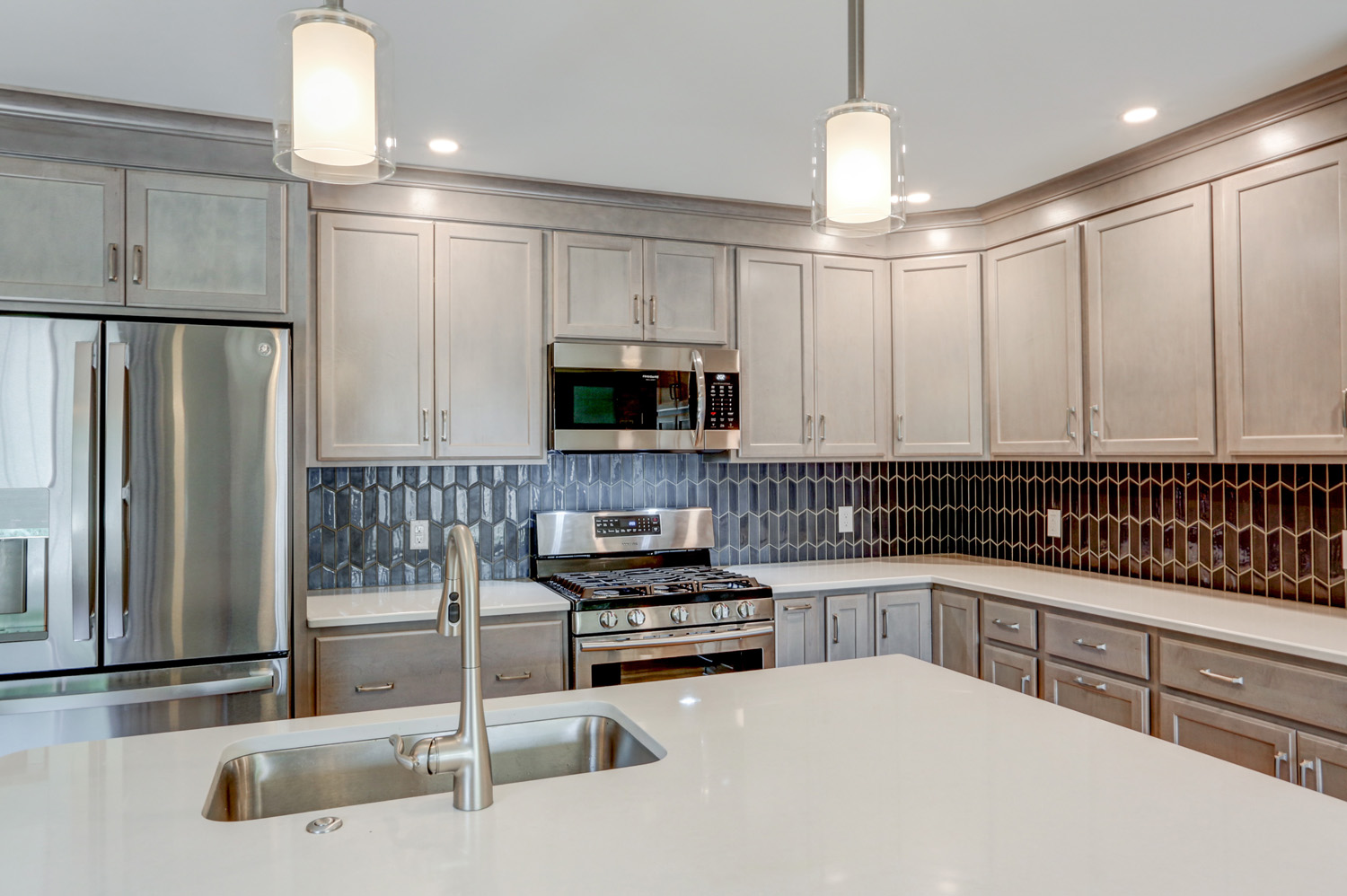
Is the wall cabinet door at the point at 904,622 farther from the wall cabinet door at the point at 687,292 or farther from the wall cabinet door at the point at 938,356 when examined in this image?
the wall cabinet door at the point at 687,292

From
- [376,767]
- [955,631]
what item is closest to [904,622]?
[955,631]

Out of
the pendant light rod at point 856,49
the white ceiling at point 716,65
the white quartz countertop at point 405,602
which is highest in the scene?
the white ceiling at point 716,65

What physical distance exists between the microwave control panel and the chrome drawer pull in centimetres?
183

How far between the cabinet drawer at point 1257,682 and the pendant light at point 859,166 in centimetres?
178

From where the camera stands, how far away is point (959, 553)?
13.9 feet

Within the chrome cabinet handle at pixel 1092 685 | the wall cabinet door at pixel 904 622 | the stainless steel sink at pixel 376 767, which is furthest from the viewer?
the wall cabinet door at pixel 904 622

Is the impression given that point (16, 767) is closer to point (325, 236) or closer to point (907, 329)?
point (325, 236)

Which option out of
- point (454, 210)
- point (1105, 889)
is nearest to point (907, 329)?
point (454, 210)

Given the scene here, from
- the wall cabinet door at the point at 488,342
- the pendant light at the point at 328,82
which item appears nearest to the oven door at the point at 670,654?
the wall cabinet door at the point at 488,342

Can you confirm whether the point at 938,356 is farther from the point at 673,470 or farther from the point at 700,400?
the point at 673,470

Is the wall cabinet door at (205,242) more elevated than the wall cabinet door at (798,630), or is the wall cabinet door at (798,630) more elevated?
the wall cabinet door at (205,242)

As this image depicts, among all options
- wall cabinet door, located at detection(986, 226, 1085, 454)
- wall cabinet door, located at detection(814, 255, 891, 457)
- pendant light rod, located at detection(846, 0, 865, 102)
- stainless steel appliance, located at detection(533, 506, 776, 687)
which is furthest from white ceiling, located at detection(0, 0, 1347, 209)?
stainless steel appliance, located at detection(533, 506, 776, 687)

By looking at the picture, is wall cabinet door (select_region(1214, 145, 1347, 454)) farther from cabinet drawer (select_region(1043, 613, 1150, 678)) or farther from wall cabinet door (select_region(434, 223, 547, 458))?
wall cabinet door (select_region(434, 223, 547, 458))

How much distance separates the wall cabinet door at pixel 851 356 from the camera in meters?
3.75
